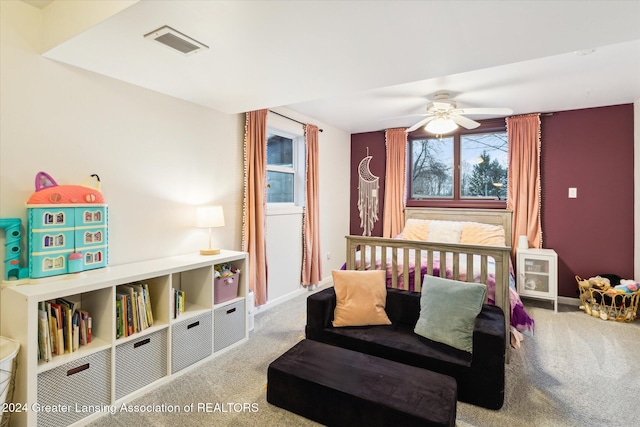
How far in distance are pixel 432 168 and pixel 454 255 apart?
249 cm

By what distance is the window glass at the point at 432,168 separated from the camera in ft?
15.4

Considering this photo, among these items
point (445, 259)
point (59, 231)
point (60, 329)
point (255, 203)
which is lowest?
point (60, 329)

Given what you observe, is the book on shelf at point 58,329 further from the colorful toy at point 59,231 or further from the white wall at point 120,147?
the white wall at point 120,147

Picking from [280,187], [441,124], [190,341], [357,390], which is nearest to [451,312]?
[357,390]

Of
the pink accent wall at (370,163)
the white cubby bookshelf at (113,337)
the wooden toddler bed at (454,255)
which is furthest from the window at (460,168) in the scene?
the white cubby bookshelf at (113,337)

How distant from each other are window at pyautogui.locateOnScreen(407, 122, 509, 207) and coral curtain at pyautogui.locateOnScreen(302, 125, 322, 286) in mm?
1593

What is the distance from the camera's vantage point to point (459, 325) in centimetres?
213

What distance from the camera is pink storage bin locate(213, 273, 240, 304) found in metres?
2.62

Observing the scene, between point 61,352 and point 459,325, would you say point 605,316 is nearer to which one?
point 459,325

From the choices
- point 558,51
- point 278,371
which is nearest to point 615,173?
point 558,51

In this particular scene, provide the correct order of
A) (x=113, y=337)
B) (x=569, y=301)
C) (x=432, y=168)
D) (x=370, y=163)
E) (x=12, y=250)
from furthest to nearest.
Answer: (x=370, y=163)
(x=432, y=168)
(x=569, y=301)
(x=113, y=337)
(x=12, y=250)

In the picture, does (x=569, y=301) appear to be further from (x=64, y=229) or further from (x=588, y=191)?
(x=64, y=229)

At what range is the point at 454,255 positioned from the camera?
8.66ft

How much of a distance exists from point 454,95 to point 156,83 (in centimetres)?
278
